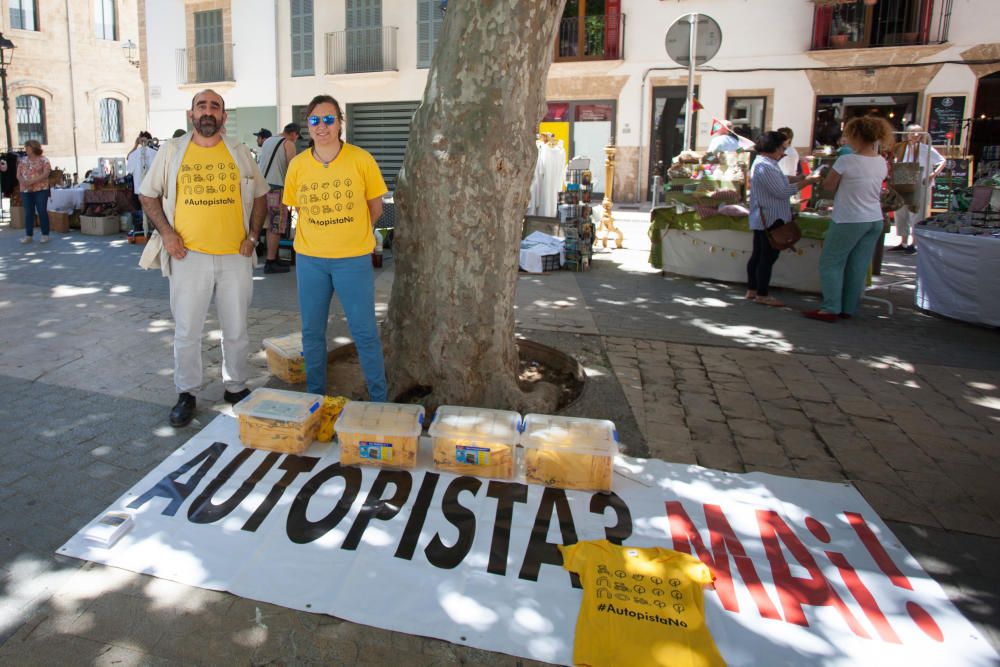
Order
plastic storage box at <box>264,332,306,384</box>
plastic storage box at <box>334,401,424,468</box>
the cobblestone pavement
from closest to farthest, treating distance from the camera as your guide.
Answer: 1. the cobblestone pavement
2. plastic storage box at <box>334,401,424,468</box>
3. plastic storage box at <box>264,332,306,384</box>

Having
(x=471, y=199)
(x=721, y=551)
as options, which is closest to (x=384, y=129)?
Result: (x=471, y=199)

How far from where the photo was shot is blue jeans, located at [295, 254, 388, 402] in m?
4.07

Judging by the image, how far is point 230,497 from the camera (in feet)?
11.2

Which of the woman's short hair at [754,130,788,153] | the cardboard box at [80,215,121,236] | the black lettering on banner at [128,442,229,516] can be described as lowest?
the black lettering on banner at [128,442,229,516]

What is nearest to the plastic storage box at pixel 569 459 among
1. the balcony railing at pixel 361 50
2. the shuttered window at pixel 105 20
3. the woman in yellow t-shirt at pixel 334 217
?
the woman in yellow t-shirt at pixel 334 217

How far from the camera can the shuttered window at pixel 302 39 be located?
2275 cm

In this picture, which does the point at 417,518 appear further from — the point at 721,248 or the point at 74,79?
the point at 74,79

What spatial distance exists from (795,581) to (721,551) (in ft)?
1.02

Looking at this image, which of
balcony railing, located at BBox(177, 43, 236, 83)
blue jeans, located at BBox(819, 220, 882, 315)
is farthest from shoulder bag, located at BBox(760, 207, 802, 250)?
balcony railing, located at BBox(177, 43, 236, 83)

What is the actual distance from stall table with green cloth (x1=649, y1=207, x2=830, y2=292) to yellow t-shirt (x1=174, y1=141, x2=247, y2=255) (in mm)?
6044

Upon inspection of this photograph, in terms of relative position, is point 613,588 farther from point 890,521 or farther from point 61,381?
point 61,381

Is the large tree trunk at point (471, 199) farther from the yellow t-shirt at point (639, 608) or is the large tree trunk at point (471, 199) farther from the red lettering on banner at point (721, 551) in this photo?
the yellow t-shirt at point (639, 608)

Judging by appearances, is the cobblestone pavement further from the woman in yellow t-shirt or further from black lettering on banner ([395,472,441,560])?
the woman in yellow t-shirt

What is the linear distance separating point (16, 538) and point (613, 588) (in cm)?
245
